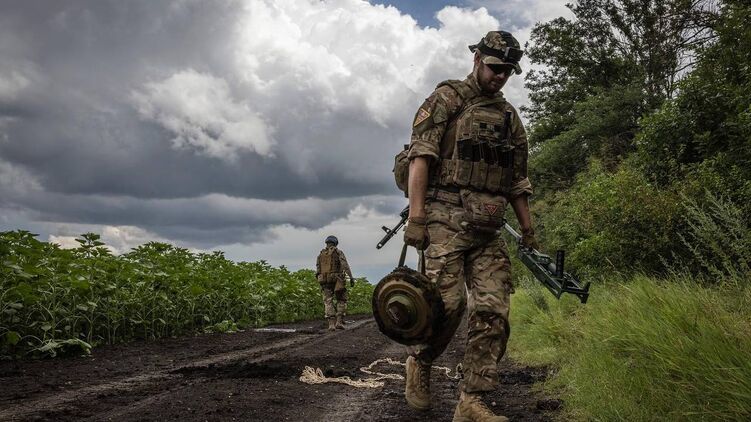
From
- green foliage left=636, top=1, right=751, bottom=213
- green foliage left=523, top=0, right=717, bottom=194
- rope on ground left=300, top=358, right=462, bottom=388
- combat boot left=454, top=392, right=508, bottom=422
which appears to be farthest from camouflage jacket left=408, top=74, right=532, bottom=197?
green foliage left=523, top=0, right=717, bottom=194

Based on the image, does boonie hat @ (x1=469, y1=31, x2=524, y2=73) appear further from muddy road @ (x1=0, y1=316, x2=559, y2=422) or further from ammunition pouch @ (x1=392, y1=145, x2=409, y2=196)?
muddy road @ (x1=0, y1=316, x2=559, y2=422)

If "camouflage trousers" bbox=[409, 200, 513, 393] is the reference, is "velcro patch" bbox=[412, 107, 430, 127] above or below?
above

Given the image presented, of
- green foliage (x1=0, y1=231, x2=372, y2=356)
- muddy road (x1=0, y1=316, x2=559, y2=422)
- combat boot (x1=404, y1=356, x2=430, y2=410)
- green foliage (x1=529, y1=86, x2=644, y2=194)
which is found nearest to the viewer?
combat boot (x1=404, y1=356, x2=430, y2=410)

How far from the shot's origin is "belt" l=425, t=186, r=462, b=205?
416cm

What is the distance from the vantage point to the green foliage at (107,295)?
825 cm

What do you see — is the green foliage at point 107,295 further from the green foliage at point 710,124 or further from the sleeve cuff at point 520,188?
the green foliage at point 710,124

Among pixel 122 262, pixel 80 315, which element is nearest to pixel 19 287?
pixel 80 315

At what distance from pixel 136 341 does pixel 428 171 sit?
8700 mm

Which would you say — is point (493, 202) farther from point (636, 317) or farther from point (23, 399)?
point (23, 399)

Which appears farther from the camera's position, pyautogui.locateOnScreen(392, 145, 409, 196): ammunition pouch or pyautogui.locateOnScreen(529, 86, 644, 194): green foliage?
pyautogui.locateOnScreen(529, 86, 644, 194): green foliage

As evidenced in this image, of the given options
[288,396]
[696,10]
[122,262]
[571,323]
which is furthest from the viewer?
[696,10]

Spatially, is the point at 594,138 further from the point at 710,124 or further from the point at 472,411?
the point at 472,411

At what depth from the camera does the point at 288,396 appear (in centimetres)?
532

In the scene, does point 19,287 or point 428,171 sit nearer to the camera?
point 428,171
